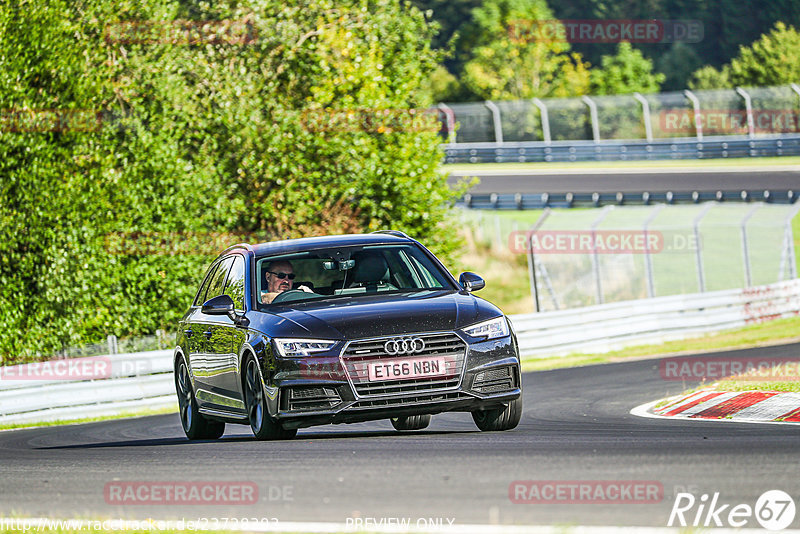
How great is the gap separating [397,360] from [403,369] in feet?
0.26

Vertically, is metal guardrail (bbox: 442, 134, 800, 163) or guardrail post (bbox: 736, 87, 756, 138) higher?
guardrail post (bbox: 736, 87, 756, 138)

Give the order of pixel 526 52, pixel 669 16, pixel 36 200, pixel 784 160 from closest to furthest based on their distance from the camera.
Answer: pixel 36 200 → pixel 784 160 → pixel 526 52 → pixel 669 16

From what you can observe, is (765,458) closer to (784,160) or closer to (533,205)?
(533,205)

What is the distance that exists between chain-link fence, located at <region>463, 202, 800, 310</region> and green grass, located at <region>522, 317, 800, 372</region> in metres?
1.72

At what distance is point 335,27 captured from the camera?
3059cm

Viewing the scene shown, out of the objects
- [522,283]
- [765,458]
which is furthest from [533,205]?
[765,458]

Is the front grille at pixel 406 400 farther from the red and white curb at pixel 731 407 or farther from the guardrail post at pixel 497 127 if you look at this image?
the guardrail post at pixel 497 127

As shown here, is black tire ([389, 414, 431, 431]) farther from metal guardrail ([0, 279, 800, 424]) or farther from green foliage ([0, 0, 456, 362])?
green foliage ([0, 0, 456, 362])

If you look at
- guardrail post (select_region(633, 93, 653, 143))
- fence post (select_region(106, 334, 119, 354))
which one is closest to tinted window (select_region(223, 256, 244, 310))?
fence post (select_region(106, 334, 119, 354))

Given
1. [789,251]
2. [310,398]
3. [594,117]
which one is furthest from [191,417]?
[594,117]

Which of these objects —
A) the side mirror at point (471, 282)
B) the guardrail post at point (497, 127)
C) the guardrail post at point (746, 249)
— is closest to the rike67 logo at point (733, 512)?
the side mirror at point (471, 282)

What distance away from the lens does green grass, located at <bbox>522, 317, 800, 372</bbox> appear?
23.3 m

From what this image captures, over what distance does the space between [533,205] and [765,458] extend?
128ft

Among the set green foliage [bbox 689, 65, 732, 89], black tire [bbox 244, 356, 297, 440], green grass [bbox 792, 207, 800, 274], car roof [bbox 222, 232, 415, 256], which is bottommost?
green grass [bbox 792, 207, 800, 274]
